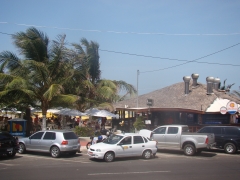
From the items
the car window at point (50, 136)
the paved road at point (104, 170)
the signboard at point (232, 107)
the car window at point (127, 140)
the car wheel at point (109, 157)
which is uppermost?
the signboard at point (232, 107)

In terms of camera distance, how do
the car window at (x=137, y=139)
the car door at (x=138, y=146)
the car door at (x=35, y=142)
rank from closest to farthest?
the car door at (x=138, y=146)
the car window at (x=137, y=139)
the car door at (x=35, y=142)

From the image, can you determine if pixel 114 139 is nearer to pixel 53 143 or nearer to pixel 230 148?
pixel 53 143

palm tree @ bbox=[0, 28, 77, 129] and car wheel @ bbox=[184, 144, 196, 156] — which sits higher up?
palm tree @ bbox=[0, 28, 77, 129]

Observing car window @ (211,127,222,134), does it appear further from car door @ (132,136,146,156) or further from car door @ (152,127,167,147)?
car door @ (132,136,146,156)

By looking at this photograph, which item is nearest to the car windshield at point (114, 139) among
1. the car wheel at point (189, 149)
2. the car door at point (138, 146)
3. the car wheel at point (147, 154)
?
the car door at point (138, 146)

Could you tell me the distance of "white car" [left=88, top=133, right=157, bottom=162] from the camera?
15.1 meters

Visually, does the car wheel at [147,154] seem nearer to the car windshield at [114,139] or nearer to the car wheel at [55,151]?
the car windshield at [114,139]

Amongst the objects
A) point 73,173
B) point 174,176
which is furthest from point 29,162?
point 174,176

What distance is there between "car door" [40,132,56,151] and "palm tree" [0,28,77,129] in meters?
4.97

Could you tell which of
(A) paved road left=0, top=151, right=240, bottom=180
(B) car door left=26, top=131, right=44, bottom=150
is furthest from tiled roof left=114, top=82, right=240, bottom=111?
(B) car door left=26, top=131, right=44, bottom=150

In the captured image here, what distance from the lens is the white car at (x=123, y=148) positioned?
1513cm

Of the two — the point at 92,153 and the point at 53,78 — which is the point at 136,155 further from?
the point at 53,78

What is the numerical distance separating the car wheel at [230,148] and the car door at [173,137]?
3360 mm

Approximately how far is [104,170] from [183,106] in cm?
1809
